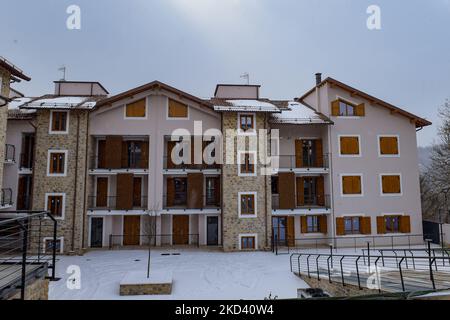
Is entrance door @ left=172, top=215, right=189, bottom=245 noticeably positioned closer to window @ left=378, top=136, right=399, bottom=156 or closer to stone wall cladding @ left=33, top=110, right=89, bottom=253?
stone wall cladding @ left=33, top=110, right=89, bottom=253

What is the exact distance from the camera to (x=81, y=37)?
508cm

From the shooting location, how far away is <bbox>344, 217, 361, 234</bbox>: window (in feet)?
57.6

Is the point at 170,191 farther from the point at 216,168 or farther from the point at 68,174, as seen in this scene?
the point at 68,174

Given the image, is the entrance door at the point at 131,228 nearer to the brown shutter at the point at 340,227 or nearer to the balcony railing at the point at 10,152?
the balcony railing at the point at 10,152

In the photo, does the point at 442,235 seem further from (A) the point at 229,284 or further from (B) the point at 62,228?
(B) the point at 62,228

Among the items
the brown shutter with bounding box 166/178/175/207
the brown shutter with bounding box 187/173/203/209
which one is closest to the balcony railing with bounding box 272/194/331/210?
the brown shutter with bounding box 187/173/203/209

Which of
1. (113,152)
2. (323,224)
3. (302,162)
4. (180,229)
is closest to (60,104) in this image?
(113,152)

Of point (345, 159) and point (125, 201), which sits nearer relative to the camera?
point (125, 201)

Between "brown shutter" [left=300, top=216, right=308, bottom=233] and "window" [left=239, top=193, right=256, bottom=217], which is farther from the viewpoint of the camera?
"brown shutter" [left=300, top=216, right=308, bottom=233]

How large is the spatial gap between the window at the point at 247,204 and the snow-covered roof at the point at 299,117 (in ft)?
15.8

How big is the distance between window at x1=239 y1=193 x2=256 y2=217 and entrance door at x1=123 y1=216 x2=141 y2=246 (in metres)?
6.56

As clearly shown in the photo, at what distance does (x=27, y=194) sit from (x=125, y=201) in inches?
238

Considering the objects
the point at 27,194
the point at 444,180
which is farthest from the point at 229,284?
the point at 444,180
